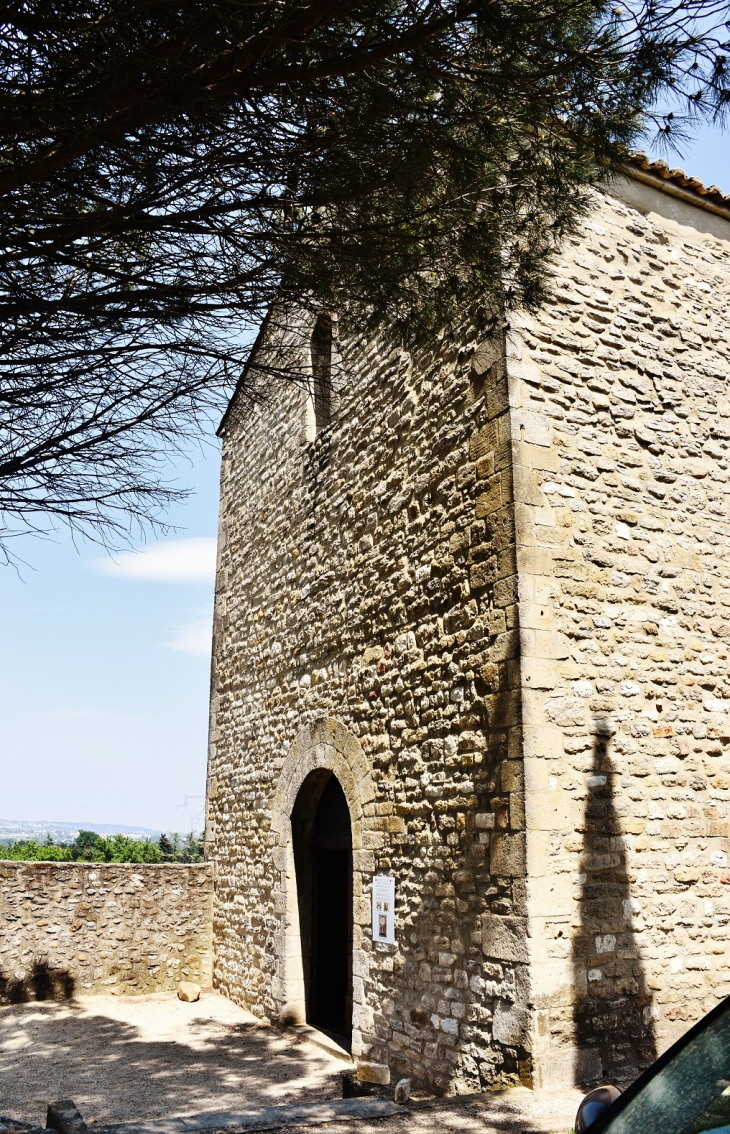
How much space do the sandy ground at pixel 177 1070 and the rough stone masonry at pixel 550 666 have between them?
1.44ft

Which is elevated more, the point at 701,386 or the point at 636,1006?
the point at 701,386

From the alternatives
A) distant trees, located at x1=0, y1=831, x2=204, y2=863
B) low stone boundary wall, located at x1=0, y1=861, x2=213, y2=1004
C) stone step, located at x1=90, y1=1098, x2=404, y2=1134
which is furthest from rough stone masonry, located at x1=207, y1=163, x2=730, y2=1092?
distant trees, located at x1=0, y1=831, x2=204, y2=863

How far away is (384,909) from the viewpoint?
18.7 feet

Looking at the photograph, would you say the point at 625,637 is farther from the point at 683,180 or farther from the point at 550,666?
the point at 683,180

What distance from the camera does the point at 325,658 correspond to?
7.09 meters

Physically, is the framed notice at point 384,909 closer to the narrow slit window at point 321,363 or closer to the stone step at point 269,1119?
the stone step at point 269,1119

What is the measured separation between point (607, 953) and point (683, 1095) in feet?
9.78

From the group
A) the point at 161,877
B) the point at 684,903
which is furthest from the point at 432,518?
the point at 161,877

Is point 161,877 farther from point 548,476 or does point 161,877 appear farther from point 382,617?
point 548,476

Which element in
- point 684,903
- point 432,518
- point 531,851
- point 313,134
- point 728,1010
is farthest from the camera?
point 432,518

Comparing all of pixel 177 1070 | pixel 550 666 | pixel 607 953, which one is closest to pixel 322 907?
pixel 177 1070

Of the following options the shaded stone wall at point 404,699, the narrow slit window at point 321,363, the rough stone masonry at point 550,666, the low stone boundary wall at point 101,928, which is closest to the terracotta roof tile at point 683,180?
the rough stone masonry at point 550,666

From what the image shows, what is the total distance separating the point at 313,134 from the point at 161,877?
27.1 feet

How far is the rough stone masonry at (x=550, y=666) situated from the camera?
446 centimetres
